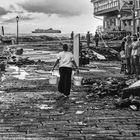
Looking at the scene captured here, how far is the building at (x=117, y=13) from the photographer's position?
85.6 metres

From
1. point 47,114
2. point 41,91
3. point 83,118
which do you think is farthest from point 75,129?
point 41,91

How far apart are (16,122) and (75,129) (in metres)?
1.38

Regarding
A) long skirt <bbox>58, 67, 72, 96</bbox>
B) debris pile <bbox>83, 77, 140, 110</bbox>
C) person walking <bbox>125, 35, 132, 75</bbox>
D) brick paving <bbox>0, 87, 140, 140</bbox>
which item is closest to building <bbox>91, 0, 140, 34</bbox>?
person walking <bbox>125, 35, 132, 75</bbox>

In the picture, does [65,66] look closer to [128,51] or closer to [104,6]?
[128,51]

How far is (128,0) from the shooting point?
284 ft

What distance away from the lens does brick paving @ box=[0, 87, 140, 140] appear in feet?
24.7

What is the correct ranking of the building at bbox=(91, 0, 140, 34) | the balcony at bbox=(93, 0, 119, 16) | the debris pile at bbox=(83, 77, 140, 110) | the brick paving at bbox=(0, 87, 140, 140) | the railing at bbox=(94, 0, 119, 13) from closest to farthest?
1. the brick paving at bbox=(0, 87, 140, 140)
2. the debris pile at bbox=(83, 77, 140, 110)
3. the building at bbox=(91, 0, 140, 34)
4. the railing at bbox=(94, 0, 119, 13)
5. the balcony at bbox=(93, 0, 119, 16)

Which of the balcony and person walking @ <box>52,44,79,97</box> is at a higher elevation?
the balcony

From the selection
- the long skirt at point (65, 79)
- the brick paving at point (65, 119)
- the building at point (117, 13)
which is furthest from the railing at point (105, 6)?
the brick paving at point (65, 119)

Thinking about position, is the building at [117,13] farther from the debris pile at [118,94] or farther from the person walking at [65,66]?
the person walking at [65,66]

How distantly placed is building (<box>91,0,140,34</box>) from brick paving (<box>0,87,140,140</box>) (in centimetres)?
6389

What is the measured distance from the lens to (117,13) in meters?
109

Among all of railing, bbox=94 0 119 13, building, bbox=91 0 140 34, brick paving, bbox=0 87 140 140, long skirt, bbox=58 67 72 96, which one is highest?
railing, bbox=94 0 119 13

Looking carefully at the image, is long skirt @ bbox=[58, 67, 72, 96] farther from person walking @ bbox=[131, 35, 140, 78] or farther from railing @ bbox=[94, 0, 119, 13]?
railing @ bbox=[94, 0, 119, 13]
